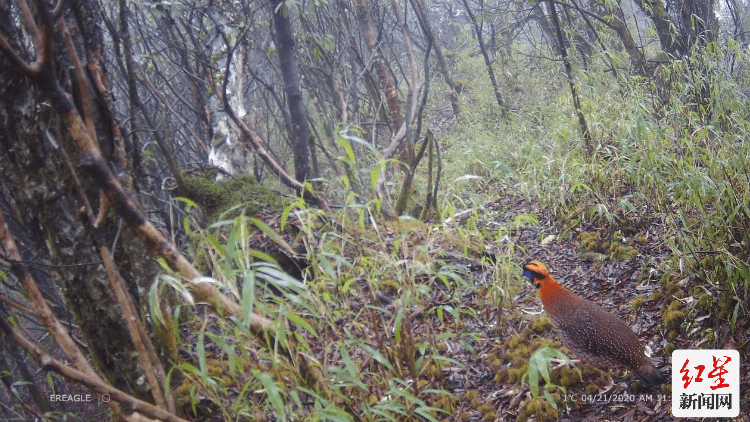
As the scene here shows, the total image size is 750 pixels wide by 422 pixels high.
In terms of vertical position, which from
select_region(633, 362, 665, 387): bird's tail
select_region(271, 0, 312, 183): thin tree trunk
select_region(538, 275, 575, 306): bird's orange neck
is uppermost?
select_region(271, 0, 312, 183): thin tree trunk

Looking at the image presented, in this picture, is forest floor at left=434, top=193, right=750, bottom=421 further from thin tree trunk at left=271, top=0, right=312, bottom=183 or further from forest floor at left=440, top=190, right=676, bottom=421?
thin tree trunk at left=271, top=0, right=312, bottom=183

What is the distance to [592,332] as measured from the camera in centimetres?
217

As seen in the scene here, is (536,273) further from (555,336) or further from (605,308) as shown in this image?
(605,308)

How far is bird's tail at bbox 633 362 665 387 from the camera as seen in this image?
6.89ft

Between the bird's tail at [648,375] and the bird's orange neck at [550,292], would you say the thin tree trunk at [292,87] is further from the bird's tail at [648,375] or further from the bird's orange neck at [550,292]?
the bird's tail at [648,375]

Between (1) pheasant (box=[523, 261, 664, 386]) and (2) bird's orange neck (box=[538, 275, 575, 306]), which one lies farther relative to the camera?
(2) bird's orange neck (box=[538, 275, 575, 306])

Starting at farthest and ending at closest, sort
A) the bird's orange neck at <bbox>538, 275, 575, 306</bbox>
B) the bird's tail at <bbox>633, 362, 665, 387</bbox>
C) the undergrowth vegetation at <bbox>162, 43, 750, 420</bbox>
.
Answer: the bird's orange neck at <bbox>538, 275, 575, 306</bbox>, the bird's tail at <bbox>633, 362, 665, 387</bbox>, the undergrowth vegetation at <bbox>162, 43, 750, 420</bbox>

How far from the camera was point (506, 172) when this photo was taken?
550 cm

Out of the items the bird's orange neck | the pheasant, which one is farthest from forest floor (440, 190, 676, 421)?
the bird's orange neck

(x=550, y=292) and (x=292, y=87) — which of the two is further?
(x=292, y=87)

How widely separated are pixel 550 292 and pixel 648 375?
50 cm

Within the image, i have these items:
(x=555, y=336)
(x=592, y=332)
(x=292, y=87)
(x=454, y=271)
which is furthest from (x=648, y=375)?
(x=292, y=87)

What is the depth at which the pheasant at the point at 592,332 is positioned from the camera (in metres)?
2.10

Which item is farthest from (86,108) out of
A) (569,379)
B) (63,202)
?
(569,379)
